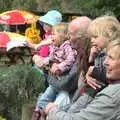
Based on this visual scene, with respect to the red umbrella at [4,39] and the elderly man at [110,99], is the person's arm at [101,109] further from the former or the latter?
the red umbrella at [4,39]

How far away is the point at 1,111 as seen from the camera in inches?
284

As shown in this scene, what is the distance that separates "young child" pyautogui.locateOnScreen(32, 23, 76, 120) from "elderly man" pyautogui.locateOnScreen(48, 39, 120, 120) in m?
1.59

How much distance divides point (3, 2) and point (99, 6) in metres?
12.3

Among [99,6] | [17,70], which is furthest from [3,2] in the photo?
[17,70]

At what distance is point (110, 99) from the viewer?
→ 3076 mm

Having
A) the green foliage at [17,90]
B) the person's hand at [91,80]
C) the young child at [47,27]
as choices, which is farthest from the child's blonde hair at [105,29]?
the green foliage at [17,90]

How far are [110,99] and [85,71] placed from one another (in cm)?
118

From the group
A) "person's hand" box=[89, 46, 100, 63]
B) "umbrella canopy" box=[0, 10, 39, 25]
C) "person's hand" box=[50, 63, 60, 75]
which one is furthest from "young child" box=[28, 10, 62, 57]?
"umbrella canopy" box=[0, 10, 39, 25]

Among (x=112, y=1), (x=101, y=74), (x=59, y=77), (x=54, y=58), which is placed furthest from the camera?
(x=112, y=1)

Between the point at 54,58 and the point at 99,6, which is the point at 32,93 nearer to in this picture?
the point at 54,58

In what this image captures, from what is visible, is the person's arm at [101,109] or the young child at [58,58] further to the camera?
the young child at [58,58]

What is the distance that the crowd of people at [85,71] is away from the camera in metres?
3.17

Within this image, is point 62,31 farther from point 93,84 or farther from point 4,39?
point 4,39

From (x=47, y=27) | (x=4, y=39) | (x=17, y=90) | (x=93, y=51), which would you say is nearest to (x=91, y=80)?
(x=93, y=51)
